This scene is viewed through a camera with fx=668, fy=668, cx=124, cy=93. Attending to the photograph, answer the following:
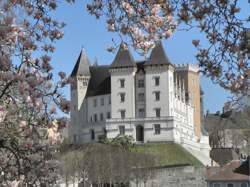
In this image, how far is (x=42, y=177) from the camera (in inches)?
413

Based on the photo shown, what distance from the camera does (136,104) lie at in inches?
3698

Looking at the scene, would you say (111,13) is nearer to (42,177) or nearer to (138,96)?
(42,177)

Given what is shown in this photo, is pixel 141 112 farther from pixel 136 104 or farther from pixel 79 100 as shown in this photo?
pixel 79 100

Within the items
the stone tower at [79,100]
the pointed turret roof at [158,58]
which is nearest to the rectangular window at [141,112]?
the pointed turret roof at [158,58]

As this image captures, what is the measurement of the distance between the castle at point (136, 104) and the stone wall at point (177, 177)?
28.2 m

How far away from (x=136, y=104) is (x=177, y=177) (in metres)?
35.9

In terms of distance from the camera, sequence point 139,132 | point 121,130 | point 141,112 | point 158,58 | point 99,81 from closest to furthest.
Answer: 1. point 139,132
2. point 121,130
3. point 141,112
4. point 158,58
5. point 99,81

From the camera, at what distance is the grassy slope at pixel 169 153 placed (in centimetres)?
7994

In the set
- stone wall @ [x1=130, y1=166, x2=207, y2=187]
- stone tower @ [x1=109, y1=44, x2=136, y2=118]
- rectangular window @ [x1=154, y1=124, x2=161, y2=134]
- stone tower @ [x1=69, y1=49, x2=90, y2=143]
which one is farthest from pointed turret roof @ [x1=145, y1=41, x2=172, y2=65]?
stone wall @ [x1=130, y1=166, x2=207, y2=187]

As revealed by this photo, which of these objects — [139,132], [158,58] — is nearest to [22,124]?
[139,132]

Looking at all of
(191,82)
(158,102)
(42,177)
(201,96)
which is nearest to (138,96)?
(158,102)

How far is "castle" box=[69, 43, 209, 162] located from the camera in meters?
91.7

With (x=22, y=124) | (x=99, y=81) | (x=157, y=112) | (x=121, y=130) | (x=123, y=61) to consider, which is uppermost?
(x=123, y=61)

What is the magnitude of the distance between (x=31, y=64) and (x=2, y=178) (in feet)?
5.97
